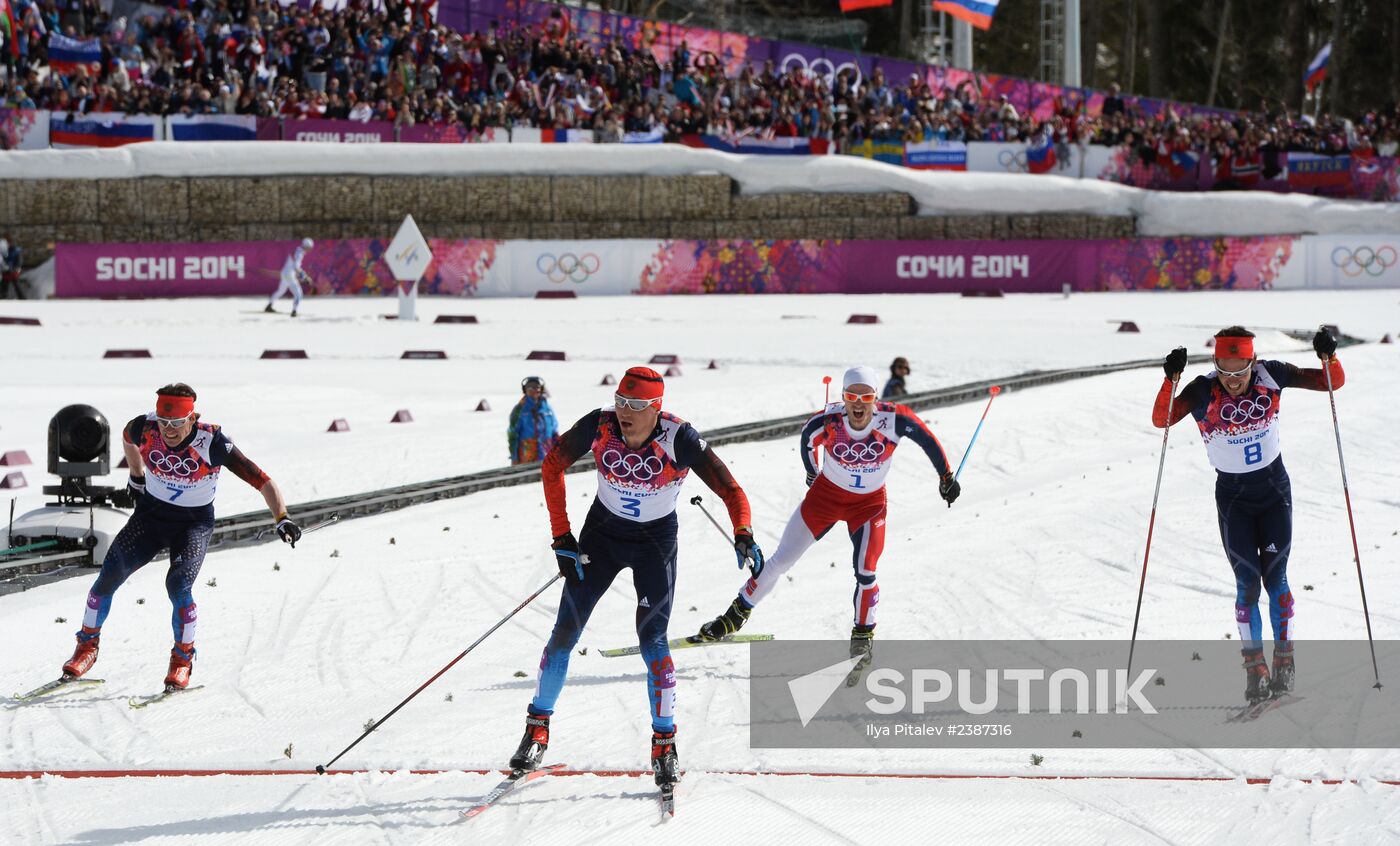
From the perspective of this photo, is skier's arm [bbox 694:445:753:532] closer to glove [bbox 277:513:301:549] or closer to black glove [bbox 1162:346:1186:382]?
glove [bbox 277:513:301:549]

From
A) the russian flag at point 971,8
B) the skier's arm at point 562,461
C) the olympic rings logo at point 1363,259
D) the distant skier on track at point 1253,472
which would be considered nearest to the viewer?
the skier's arm at point 562,461

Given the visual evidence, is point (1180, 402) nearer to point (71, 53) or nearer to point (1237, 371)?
point (1237, 371)

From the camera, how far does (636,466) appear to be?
23.5 ft

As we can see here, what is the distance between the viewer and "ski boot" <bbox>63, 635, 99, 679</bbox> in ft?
29.2

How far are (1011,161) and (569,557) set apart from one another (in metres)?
31.6

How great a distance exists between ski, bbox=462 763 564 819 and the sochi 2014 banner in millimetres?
25333

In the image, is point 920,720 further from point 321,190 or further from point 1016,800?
point 321,190

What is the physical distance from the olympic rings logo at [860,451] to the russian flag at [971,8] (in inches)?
1241

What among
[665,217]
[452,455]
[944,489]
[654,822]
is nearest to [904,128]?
[665,217]

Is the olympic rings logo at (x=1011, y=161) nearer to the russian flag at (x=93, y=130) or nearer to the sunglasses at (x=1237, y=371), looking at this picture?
the russian flag at (x=93, y=130)

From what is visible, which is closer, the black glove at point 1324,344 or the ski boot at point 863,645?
the black glove at point 1324,344

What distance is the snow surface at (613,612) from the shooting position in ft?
23.1

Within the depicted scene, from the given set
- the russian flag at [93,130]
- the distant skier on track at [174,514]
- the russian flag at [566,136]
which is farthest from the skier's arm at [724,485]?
the russian flag at [93,130]

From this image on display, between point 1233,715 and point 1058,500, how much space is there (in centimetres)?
644
